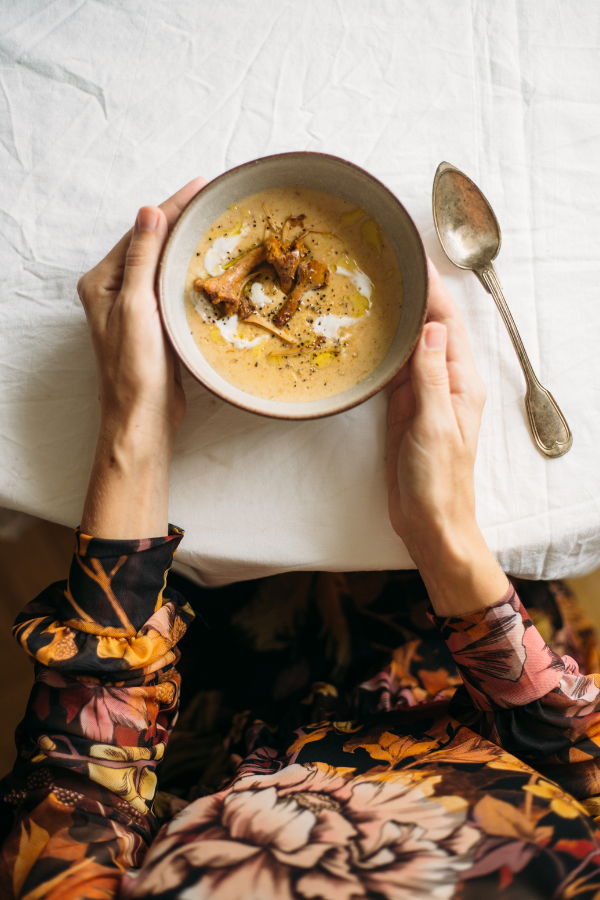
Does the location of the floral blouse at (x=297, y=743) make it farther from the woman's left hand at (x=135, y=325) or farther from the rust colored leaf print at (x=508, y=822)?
the woman's left hand at (x=135, y=325)

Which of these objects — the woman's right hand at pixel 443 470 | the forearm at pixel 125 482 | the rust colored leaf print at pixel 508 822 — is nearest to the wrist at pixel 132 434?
the forearm at pixel 125 482

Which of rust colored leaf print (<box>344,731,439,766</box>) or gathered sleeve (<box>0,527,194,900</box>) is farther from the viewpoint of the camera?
rust colored leaf print (<box>344,731,439,766</box>)

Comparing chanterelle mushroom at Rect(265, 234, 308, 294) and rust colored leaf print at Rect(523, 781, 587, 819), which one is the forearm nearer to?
chanterelle mushroom at Rect(265, 234, 308, 294)

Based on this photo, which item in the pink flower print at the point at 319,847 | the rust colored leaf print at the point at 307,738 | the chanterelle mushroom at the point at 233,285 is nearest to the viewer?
the pink flower print at the point at 319,847

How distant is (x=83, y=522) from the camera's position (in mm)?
787

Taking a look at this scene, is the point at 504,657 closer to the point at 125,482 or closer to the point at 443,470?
the point at 443,470

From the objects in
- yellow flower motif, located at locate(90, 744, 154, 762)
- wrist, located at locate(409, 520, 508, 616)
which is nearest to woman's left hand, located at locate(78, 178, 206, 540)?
yellow flower motif, located at locate(90, 744, 154, 762)

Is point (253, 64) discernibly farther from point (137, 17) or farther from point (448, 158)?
point (448, 158)

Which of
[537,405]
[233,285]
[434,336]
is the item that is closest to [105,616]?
[233,285]

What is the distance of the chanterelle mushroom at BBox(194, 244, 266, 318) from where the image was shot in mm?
765

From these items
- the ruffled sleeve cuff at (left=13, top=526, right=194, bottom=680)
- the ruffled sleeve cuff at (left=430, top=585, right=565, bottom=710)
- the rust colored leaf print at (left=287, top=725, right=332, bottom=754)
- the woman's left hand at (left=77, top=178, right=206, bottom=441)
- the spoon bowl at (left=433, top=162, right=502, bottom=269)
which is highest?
the spoon bowl at (left=433, top=162, right=502, bottom=269)

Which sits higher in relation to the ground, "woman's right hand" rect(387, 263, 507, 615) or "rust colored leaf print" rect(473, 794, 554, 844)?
"woman's right hand" rect(387, 263, 507, 615)

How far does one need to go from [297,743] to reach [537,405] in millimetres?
693

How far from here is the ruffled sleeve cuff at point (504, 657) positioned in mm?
777
